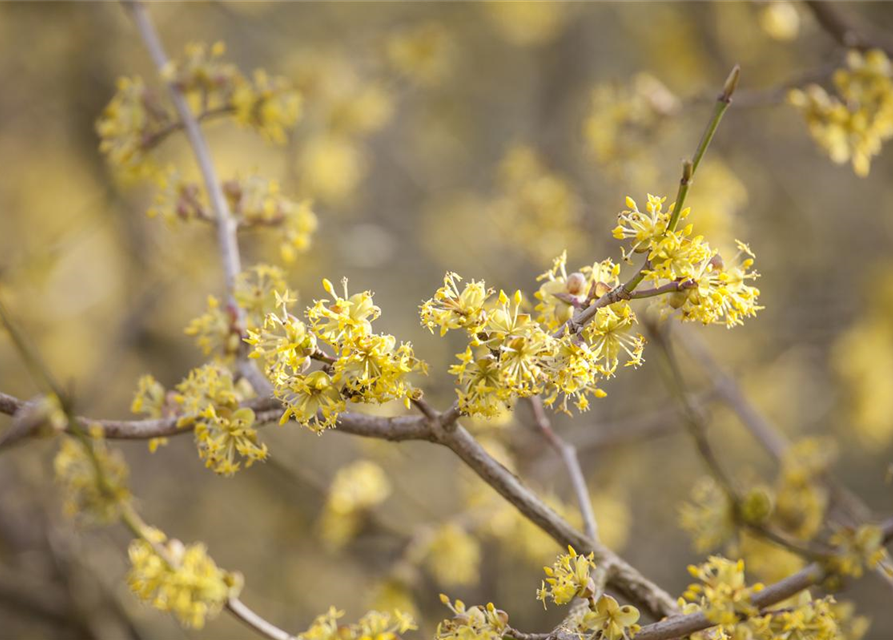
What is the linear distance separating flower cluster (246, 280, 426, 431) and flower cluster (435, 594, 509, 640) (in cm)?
43

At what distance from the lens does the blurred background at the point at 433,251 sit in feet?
11.9

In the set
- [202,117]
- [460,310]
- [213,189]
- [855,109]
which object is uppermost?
[855,109]

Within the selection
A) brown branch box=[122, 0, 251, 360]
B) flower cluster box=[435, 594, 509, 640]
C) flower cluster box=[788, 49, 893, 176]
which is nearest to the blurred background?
flower cluster box=[788, 49, 893, 176]

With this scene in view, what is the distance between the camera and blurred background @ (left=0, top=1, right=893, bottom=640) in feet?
11.9

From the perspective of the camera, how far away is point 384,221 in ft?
23.0

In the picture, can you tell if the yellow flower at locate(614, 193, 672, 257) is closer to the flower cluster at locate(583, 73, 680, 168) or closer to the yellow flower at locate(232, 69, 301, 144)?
the yellow flower at locate(232, 69, 301, 144)

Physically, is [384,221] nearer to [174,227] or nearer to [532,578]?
[532,578]

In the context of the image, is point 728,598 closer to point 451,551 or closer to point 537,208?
point 451,551

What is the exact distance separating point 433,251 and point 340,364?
4.93 m

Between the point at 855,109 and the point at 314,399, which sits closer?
the point at 314,399

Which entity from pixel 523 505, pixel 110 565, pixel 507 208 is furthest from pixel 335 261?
pixel 523 505

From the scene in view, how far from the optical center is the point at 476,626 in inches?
61.7

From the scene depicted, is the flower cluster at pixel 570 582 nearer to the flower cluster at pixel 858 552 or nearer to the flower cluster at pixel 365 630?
the flower cluster at pixel 365 630

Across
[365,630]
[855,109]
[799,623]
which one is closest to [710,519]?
[799,623]
